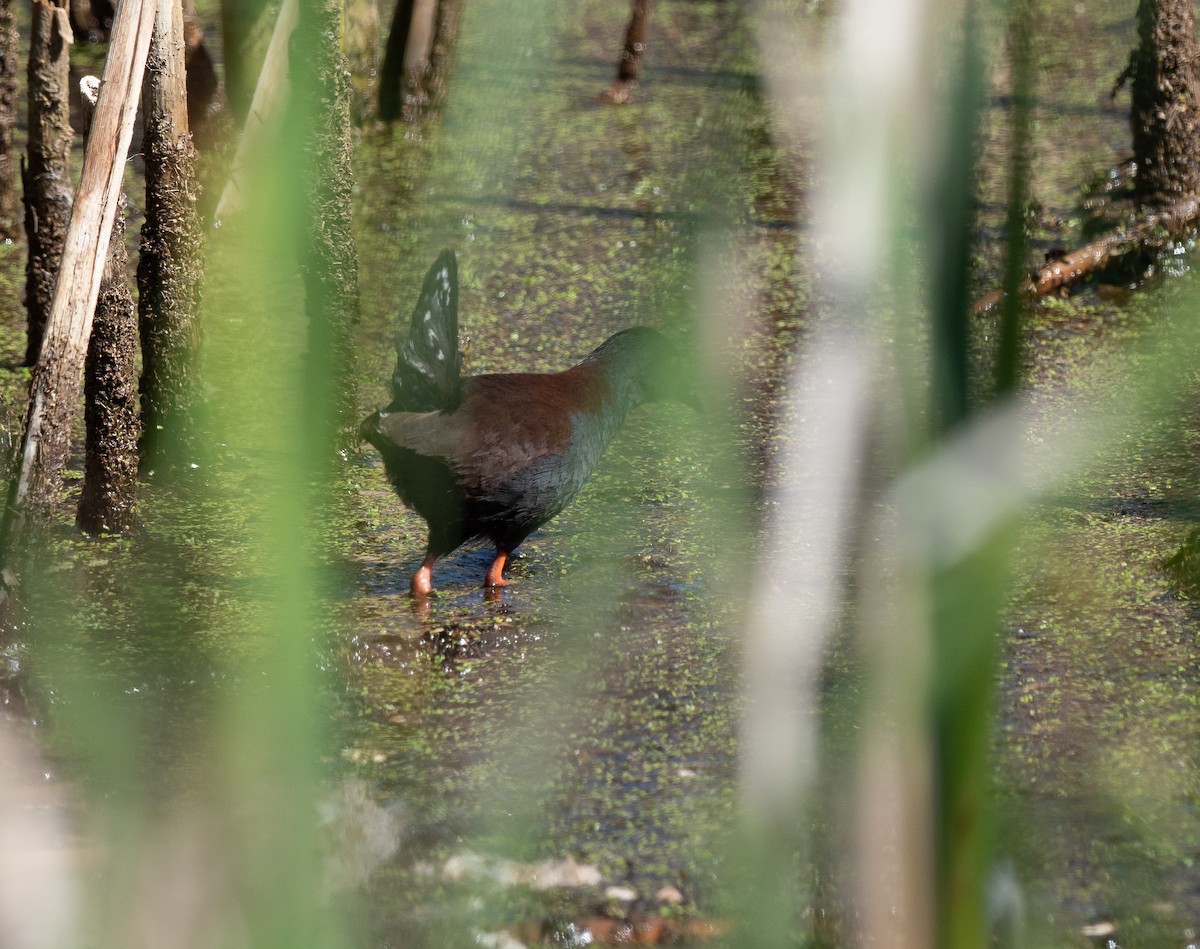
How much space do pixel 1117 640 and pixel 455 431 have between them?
1.31m

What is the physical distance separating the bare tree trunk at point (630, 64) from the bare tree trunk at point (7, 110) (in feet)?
7.83

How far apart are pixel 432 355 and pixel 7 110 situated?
7.64 ft

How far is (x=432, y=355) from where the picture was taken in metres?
2.66

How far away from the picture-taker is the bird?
2670mm

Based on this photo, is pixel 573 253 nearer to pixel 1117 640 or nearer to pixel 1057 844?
pixel 1117 640

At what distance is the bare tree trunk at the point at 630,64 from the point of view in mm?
5738

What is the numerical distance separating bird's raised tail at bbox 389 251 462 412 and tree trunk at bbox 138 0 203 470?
448 mm

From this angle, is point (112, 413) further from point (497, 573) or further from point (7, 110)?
point (7, 110)

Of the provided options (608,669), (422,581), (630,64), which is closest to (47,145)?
(422,581)

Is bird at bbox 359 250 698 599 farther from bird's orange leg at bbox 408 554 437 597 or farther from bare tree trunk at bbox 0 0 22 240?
bare tree trunk at bbox 0 0 22 240

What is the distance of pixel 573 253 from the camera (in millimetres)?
4754

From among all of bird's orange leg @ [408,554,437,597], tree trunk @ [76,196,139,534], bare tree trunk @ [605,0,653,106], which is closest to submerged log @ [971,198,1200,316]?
bare tree trunk @ [605,0,653,106]

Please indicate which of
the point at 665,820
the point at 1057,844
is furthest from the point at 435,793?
the point at 1057,844

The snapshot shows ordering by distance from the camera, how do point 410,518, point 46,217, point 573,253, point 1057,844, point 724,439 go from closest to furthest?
point 724,439 < point 1057,844 < point 410,518 < point 46,217 < point 573,253
